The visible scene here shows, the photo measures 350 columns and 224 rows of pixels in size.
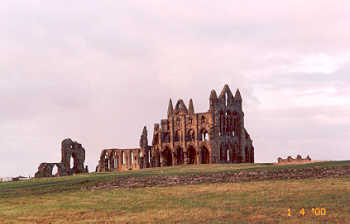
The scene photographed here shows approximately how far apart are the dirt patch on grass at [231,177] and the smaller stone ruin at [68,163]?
30.9 metres

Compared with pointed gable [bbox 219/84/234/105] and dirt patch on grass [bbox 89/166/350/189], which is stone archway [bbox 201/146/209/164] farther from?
dirt patch on grass [bbox 89/166/350/189]

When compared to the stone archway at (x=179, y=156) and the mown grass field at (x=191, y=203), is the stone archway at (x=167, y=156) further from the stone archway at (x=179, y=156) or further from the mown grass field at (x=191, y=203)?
the mown grass field at (x=191, y=203)

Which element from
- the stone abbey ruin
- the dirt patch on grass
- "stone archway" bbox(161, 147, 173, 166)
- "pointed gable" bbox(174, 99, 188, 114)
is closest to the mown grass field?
the dirt patch on grass

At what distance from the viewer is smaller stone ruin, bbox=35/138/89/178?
69500 mm

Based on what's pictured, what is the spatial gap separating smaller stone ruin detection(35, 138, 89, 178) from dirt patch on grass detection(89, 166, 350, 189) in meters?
30.9

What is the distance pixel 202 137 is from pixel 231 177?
51.7m

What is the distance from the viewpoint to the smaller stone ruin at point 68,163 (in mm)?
69500

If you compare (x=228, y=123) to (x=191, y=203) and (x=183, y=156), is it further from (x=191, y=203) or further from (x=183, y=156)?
(x=191, y=203)

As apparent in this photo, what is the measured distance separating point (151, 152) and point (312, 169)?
192ft

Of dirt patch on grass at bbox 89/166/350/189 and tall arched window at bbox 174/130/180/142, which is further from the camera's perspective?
tall arched window at bbox 174/130/180/142

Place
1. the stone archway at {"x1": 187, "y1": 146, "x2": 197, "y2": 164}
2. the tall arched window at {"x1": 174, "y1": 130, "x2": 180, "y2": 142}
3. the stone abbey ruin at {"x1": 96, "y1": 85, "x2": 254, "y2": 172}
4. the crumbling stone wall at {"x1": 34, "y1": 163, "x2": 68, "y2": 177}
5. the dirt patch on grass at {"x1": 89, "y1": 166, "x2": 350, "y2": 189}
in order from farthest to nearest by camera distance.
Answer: the tall arched window at {"x1": 174, "y1": 130, "x2": 180, "y2": 142}
the stone archway at {"x1": 187, "y1": 146, "x2": 197, "y2": 164}
the stone abbey ruin at {"x1": 96, "y1": 85, "x2": 254, "y2": 172}
the crumbling stone wall at {"x1": 34, "y1": 163, "x2": 68, "y2": 177}
the dirt patch on grass at {"x1": 89, "y1": 166, "x2": 350, "y2": 189}

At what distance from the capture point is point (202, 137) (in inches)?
3593

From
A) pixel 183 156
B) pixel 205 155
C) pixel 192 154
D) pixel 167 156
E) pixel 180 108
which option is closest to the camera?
pixel 183 156

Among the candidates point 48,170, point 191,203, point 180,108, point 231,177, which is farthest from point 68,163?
point 191,203
